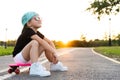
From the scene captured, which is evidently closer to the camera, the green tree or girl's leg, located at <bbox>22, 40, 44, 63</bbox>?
girl's leg, located at <bbox>22, 40, 44, 63</bbox>

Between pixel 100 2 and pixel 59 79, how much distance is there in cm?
2654

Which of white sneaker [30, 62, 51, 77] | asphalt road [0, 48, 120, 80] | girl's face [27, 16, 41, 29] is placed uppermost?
girl's face [27, 16, 41, 29]

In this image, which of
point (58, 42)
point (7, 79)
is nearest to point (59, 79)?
point (7, 79)

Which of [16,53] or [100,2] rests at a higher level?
[100,2]

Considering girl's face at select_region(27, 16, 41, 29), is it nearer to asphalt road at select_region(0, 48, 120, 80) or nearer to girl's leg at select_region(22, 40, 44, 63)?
girl's leg at select_region(22, 40, 44, 63)

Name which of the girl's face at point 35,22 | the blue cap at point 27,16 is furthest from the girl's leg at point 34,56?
the blue cap at point 27,16

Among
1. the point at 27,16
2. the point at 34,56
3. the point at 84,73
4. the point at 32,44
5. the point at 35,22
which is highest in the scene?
the point at 27,16

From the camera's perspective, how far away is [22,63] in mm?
8055

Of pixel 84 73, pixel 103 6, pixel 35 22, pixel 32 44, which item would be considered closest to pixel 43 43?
pixel 32 44

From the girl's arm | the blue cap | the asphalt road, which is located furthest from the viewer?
the blue cap

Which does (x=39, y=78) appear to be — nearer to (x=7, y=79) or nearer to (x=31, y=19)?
(x=7, y=79)

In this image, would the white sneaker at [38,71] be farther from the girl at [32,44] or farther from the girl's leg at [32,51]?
the girl's leg at [32,51]

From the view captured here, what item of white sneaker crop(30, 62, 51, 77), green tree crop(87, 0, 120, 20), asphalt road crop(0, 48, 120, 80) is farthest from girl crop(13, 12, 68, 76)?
green tree crop(87, 0, 120, 20)

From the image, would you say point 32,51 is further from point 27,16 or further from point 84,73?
point 84,73
